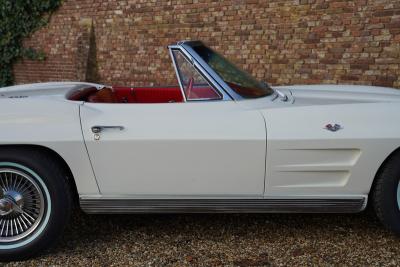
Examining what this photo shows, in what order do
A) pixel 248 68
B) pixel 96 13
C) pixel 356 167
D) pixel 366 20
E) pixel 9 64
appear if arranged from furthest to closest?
pixel 9 64
pixel 96 13
pixel 248 68
pixel 366 20
pixel 356 167

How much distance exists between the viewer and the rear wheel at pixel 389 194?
298 centimetres

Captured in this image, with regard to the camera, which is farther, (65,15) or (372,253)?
(65,15)

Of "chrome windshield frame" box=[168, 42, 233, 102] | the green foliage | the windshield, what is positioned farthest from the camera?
the green foliage

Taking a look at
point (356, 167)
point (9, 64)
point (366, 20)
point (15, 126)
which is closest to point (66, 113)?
point (15, 126)

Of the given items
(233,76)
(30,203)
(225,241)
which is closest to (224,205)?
(225,241)

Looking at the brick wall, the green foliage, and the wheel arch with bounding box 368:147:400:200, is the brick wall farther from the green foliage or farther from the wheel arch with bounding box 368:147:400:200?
the wheel arch with bounding box 368:147:400:200

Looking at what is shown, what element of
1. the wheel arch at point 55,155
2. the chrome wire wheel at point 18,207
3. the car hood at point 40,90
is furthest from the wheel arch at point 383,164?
the car hood at point 40,90

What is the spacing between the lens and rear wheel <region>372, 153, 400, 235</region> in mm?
2980

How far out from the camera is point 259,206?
3064mm

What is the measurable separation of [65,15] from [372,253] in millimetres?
8353

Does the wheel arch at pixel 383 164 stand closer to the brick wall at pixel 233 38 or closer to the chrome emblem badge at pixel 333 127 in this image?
the chrome emblem badge at pixel 333 127

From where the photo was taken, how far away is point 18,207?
3.06 meters

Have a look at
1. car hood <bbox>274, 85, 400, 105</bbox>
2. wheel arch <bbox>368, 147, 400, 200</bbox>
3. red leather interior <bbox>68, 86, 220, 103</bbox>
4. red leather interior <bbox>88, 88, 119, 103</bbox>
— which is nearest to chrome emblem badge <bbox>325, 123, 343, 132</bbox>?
car hood <bbox>274, 85, 400, 105</bbox>

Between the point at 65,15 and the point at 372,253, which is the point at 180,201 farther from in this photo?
the point at 65,15
